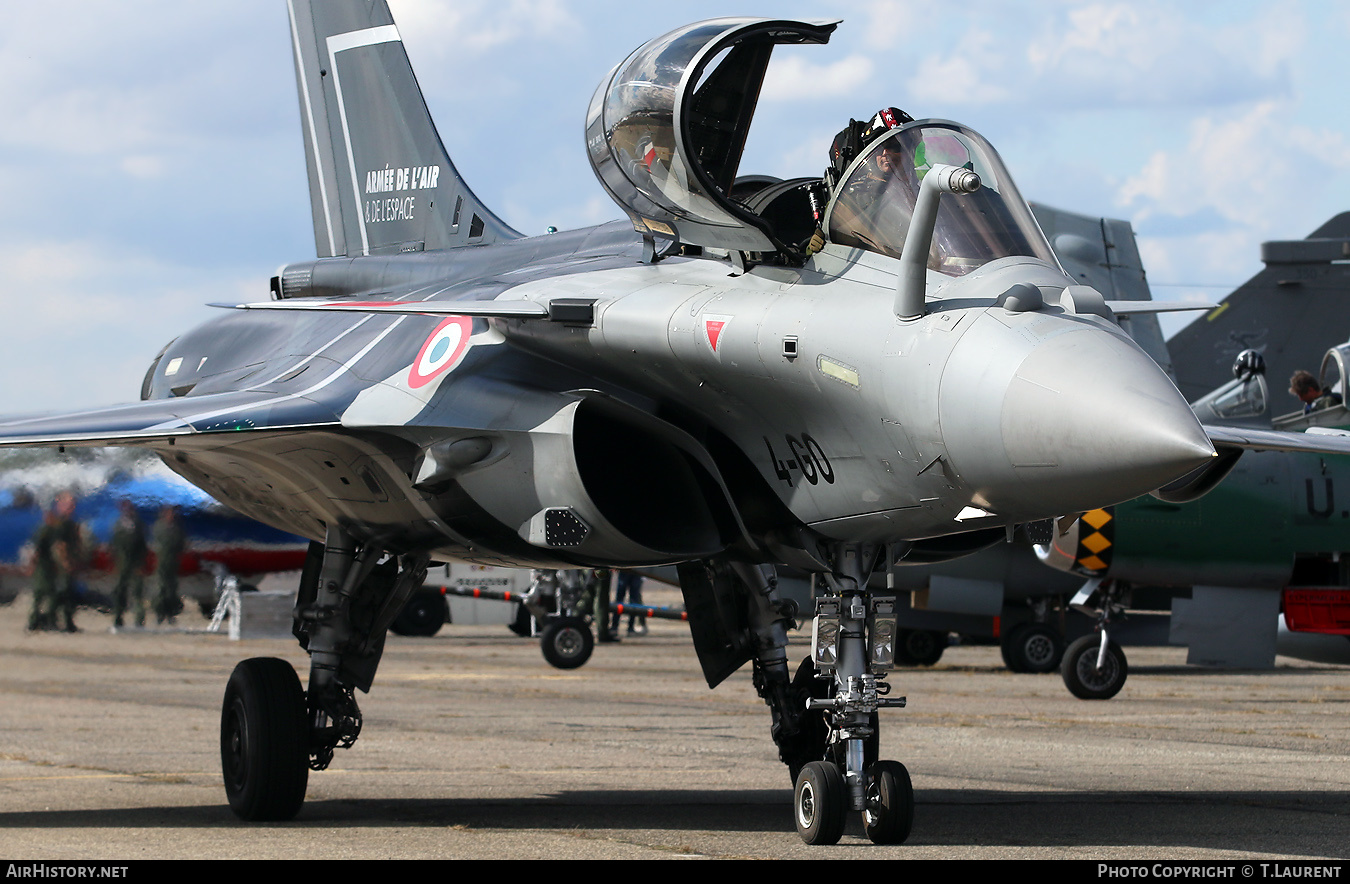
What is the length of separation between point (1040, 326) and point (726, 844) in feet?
9.62

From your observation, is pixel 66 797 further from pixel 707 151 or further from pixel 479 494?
pixel 707 151

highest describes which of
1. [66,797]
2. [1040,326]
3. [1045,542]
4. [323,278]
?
[323,278]

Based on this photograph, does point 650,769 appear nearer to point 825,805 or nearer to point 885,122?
point 825,805

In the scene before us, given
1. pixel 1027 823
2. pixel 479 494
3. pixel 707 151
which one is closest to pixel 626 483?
pixel 479 494

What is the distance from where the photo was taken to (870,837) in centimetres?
651

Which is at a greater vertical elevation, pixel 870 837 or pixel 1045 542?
pixel 1045 542

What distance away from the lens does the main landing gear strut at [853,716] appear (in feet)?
21.2

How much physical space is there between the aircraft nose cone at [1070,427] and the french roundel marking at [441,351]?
2.95 meters

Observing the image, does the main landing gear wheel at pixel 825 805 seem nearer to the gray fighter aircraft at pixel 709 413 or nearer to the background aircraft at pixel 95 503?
the gray fighter aircraft at pixel 709 413

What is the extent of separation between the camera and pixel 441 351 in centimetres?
797

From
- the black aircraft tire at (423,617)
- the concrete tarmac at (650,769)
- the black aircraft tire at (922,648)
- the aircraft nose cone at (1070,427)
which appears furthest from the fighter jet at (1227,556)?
the black aircraft tire at (423,617)

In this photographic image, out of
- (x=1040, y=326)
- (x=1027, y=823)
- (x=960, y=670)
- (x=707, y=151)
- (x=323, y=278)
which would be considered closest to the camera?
(x=1040, y=326)

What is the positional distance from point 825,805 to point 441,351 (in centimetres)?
299

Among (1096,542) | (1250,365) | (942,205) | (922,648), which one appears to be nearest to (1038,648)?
(922,648)
